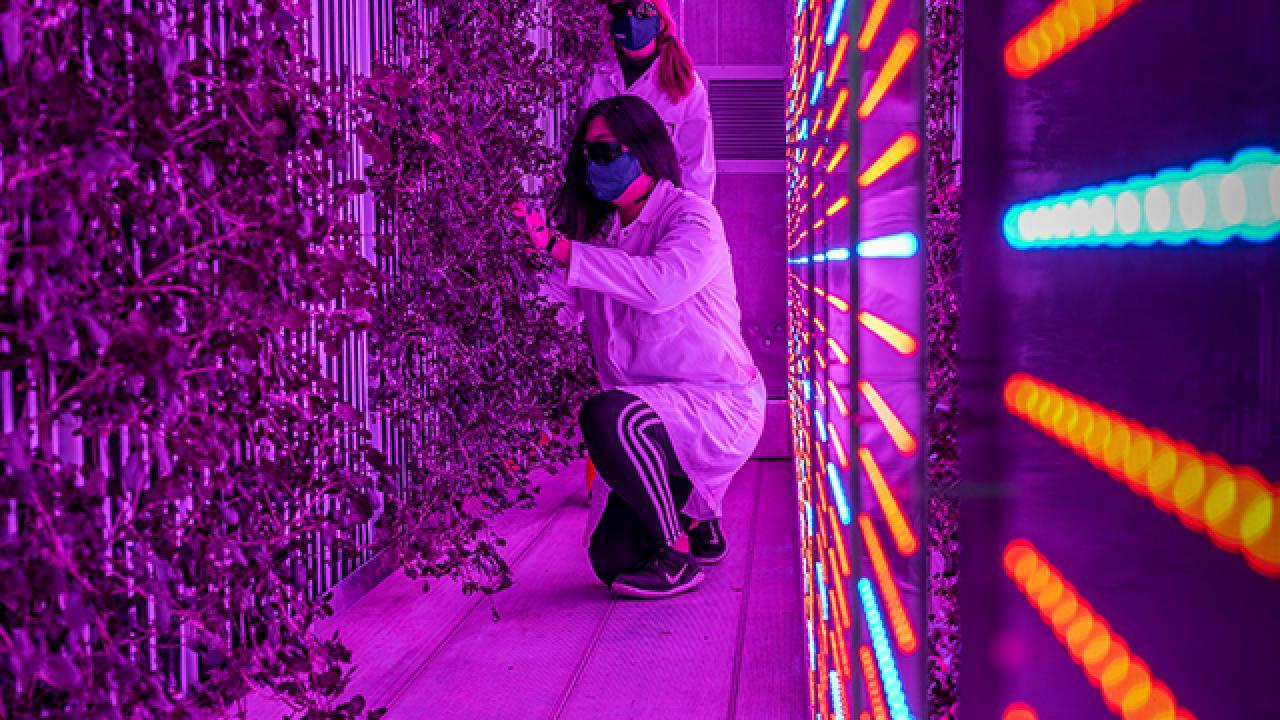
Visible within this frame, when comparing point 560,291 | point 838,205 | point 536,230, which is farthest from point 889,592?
point 560,291

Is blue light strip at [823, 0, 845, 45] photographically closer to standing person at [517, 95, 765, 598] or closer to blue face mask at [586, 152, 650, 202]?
standing person at [517, 95, 765, 598]

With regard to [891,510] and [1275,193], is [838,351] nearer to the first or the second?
[891,510]

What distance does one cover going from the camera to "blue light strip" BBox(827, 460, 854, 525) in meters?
0.73

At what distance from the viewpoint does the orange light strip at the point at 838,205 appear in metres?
0.69

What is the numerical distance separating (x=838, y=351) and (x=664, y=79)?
3750mm

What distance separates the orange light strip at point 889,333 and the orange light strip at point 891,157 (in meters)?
0.08

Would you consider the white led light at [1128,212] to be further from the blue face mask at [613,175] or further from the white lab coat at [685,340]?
the blue face mask at [613,175]

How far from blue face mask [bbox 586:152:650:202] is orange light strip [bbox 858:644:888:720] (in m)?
2.69

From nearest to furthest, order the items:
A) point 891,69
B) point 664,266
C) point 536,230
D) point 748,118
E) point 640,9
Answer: point 891,69 → point 536,230 → point 664,266 → point 640,9 → point 748,118

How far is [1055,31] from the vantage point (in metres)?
0.30

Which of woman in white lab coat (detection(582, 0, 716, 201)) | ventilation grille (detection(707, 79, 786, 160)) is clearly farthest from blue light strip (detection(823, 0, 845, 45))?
ventilation grille (detection(707, 79, 786, 160))

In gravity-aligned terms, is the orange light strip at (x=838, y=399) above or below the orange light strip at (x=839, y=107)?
below

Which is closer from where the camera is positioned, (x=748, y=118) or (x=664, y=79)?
(x=664, y=79)

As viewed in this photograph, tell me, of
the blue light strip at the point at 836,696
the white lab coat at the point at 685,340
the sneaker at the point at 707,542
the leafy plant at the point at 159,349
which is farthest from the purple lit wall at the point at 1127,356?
the sneaker at the point at 707,542
